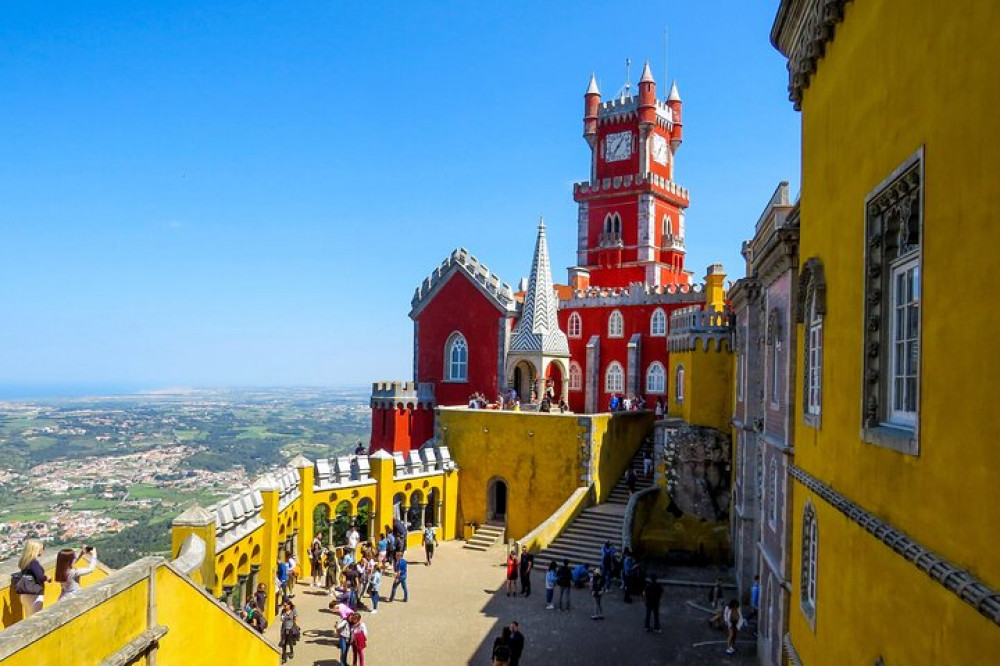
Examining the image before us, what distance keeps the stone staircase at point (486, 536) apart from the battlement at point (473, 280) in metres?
9.48

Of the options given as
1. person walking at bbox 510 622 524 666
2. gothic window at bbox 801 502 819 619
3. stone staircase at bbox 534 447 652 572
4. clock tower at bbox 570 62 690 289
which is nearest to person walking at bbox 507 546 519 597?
stone staircase at bbox 534 447 652 572

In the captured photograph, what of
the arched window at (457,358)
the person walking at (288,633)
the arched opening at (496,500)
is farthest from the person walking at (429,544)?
the arched window at (457,358)

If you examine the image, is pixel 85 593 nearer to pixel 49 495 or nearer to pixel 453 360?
pixel 453 360

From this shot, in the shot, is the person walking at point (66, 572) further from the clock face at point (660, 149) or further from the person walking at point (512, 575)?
the clock face at point (660, 149)

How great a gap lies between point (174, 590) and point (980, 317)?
9064mm

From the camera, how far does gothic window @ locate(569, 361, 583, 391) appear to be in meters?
35.7

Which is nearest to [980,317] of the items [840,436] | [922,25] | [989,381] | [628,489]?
[989,381]

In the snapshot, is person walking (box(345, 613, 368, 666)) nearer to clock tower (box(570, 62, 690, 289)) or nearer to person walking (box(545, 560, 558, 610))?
person walking (box(545, 560, 558, 610))

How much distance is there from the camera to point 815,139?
895 cm

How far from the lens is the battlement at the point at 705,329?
80.5ft

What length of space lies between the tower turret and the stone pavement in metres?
28.9

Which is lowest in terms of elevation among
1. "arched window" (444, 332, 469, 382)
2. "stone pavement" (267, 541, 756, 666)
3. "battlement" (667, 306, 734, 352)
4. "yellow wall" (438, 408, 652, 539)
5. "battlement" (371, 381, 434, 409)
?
"stone pavement" (267, 541, 756, 666)

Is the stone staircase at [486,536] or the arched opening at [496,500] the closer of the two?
the stone staircase at [486,536]

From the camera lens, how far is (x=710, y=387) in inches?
977
